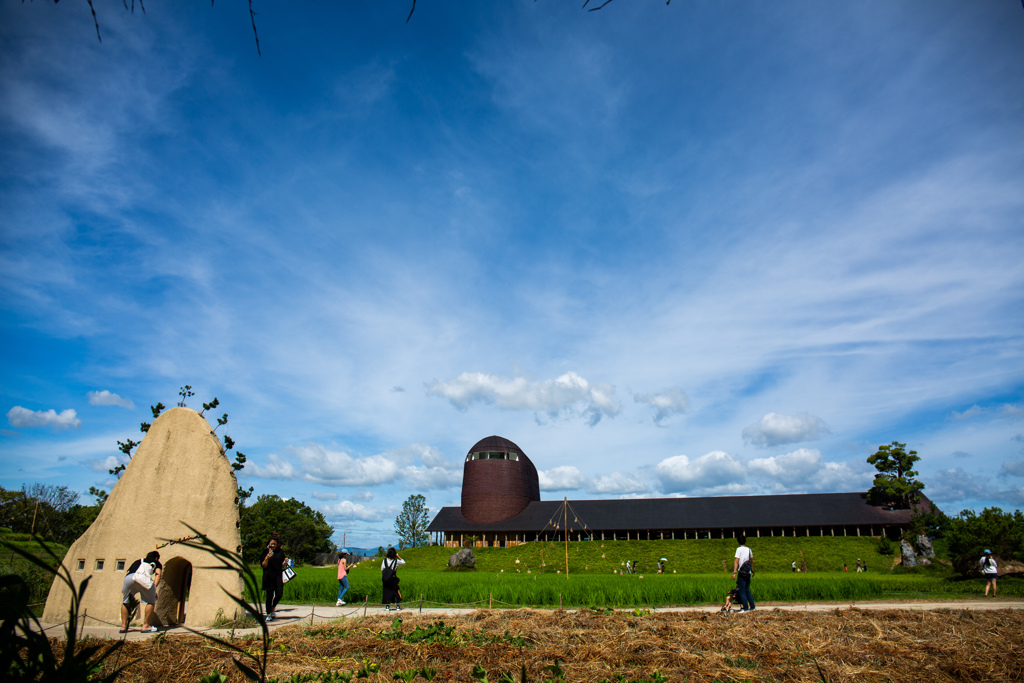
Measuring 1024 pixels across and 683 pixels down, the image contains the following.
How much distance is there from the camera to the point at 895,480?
46.0 meters

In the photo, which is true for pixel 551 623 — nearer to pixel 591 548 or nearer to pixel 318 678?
pixel 318 678

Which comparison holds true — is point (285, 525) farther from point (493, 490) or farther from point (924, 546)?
point (924, 546)

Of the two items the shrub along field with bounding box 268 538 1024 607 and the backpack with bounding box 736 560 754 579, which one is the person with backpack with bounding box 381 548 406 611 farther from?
the backpack with bounding box 736 560 754 579

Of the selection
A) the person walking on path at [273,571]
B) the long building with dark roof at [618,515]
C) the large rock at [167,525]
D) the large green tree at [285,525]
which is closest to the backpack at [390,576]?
the person walking on path at [273,571]

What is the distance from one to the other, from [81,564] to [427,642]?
10.8 meters

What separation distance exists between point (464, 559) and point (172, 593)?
110ft

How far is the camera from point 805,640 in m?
8.10

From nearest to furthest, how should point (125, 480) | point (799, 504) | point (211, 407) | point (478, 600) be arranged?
1. point (125, 480)
2. point (478, 600)
3. point (211, 407)
4. point (799, 504)

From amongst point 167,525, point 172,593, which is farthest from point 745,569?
point 167,525

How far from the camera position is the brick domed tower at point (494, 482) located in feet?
198

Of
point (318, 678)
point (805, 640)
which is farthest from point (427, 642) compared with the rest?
point (805, 640)

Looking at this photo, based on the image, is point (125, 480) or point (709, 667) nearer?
point (709, 667)

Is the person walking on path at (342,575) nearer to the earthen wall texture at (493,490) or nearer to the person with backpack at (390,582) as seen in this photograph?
the person with backpack at (390,582)

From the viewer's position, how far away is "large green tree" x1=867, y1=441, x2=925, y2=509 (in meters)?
45.6
